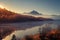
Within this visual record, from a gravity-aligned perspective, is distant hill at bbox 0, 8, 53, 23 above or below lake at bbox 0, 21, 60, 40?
above

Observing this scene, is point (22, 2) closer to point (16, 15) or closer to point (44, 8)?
point (16, 15)

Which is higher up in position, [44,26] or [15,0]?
[15,0]

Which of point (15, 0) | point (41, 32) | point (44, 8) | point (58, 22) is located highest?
point (15, 0)

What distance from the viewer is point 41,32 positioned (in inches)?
82.7

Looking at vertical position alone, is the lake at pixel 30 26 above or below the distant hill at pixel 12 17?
below

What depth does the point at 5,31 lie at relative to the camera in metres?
2.10

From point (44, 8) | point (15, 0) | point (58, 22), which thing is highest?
point (15, 0)

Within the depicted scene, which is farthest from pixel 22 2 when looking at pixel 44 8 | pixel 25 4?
pixel 44 8

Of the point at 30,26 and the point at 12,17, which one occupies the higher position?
the point at 12,17

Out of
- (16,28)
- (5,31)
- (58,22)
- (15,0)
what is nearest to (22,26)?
(16,28)

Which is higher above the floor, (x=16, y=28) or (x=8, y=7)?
(x=8, y=7)

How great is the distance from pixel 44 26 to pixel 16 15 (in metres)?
0.46

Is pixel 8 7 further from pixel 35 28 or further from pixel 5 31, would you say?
pixel 35 28

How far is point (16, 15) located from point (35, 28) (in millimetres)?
350
